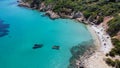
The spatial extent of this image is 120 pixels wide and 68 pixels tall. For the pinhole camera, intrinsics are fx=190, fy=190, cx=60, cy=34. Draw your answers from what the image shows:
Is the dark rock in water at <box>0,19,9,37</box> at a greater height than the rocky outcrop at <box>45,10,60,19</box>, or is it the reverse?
the rocky outcrop at <box>45,10,60,19</box>

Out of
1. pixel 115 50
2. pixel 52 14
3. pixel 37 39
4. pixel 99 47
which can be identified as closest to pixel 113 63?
pixel 115 50

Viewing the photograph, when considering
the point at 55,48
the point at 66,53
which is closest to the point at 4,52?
the point at 55,48

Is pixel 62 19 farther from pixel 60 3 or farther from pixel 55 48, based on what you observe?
pixel 55 48

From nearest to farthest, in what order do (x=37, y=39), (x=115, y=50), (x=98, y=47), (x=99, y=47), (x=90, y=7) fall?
1. (x=115, y=50)
2. (x=99, y=47)
3. (x=98, y=47)
4. (x=37, y=39)
5. (x=90, y=7)

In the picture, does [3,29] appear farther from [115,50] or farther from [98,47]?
[115,50]

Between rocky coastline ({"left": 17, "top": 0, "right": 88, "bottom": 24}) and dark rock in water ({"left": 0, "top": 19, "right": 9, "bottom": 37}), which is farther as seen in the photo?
rocky coastline ({"left": 17, "top": 0, "right": 88, "bottom": 24})

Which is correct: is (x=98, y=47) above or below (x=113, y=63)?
below

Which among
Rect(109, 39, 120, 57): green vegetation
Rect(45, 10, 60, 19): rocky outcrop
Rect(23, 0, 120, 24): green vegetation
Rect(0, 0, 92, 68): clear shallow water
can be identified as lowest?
Rect(0, 0, 92, 68): clear shallow water

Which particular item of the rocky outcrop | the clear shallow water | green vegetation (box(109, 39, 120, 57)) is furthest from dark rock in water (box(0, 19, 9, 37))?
green vegetation (box(109, 39, 120, 57))

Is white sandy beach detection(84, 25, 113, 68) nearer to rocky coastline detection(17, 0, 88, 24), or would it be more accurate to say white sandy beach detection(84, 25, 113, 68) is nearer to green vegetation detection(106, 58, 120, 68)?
green vegetation detection(106, 58, 120, 68)

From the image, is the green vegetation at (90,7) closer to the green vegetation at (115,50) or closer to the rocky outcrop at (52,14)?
the rocky outcrop at (52,14)
